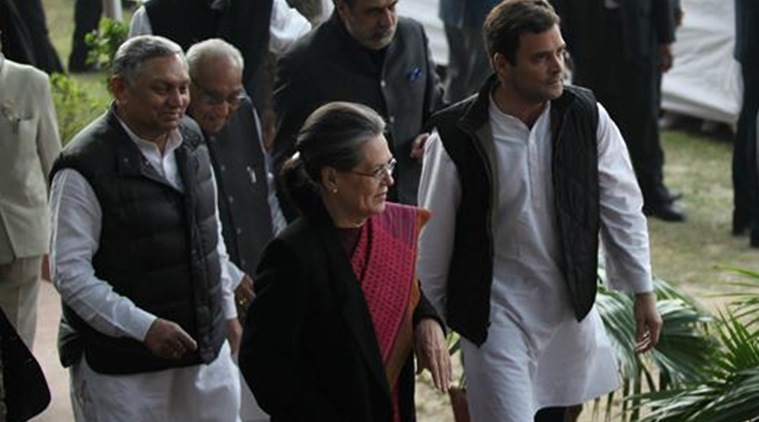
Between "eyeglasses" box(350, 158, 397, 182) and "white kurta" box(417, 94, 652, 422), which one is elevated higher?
"eyeglasses" box(350, 158, 397, 182)

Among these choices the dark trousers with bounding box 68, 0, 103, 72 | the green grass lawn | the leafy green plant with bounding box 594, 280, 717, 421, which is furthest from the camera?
the dark trousers with bounding box 68, 0, 103, 72

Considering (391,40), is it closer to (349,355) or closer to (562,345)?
(562,345)

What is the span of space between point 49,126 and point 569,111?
2398mm

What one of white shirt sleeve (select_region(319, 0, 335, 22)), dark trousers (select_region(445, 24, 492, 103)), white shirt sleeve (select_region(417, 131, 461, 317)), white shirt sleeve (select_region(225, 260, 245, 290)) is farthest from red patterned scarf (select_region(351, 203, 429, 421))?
dark trousers (select_region(445, 24, 492, 103))

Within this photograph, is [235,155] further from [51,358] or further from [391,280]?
[51,358]

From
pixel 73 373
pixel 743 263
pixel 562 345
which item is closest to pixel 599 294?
pixel 562 345

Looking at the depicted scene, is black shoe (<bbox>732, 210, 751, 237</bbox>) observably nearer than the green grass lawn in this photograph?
No

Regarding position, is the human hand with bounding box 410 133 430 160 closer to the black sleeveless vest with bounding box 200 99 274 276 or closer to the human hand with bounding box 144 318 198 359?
the black sleeveless vest with bounding box 200 99 274 276

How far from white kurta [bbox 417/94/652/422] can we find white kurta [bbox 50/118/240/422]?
736mm

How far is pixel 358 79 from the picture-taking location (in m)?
6.75

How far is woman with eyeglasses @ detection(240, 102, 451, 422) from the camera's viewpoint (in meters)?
4.63

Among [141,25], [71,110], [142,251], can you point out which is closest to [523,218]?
[142,251]

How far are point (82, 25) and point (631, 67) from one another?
23.2 feet

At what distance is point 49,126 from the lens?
7.15 meters
